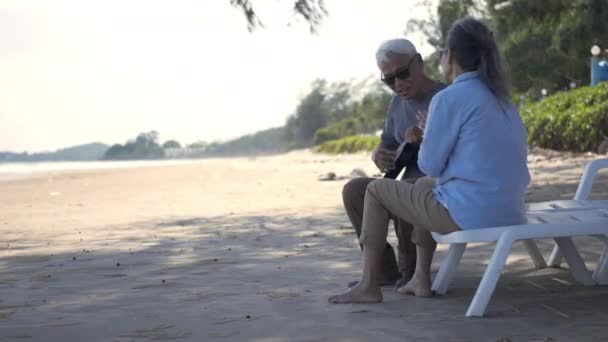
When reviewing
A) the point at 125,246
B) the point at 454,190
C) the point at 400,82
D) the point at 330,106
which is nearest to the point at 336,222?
the point at 125,246

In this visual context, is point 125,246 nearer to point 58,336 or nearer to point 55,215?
point 58,336

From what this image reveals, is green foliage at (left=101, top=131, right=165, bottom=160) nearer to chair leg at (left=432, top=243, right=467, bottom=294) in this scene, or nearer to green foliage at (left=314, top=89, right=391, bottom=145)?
green foliage at (left=314, top=89, right=391, bottom=145)

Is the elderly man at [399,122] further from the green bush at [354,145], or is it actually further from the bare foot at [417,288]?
the green bush at [354,145]

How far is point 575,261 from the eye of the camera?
4.44 m

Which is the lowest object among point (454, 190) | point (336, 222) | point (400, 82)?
point (336, 222)

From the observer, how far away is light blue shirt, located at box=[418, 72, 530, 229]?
3812 mm

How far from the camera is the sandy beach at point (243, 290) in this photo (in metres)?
3.61

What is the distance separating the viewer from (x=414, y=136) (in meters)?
4.36

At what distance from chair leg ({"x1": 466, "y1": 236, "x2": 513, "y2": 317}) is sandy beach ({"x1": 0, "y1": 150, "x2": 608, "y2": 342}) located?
0.05m

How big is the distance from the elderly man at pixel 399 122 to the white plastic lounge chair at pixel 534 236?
0.39 m

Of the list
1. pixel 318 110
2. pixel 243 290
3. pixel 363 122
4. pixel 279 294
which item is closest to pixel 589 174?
pixel 279 294

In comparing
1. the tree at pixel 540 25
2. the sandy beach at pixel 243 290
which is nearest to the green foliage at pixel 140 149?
the tree at pixel 540 25

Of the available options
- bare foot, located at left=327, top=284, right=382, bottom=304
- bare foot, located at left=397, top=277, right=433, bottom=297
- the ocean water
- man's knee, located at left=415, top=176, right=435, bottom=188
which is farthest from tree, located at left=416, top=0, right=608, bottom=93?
the ocean water

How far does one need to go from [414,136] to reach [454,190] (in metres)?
0.56
